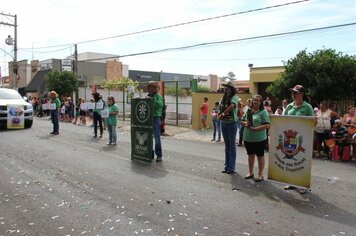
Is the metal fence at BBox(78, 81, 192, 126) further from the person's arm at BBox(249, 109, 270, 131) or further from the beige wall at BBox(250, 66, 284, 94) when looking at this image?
the person's arm at BBox(249, 109, 270, 131)

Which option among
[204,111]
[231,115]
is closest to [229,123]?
[231,115]

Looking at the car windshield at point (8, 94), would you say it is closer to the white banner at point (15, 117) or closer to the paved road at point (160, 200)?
the white banner at point (15, 117)

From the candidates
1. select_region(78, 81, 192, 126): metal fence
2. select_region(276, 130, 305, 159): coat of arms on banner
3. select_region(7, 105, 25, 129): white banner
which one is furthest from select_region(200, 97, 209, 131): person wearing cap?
select_region(276, 130, 305, 159): coat of arms on banner

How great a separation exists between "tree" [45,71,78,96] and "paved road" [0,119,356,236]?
83.8 feet

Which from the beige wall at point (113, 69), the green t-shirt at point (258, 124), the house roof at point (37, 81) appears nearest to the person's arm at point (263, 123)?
the green t-shirt at point (258, 124)

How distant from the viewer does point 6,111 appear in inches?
643

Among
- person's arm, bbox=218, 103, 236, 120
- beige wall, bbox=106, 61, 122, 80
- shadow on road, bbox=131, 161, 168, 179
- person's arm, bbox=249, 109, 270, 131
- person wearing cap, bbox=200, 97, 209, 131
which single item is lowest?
shadow on road, bbox=131, 161, 168, 179

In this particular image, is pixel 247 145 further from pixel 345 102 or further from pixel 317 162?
pixel 345 102

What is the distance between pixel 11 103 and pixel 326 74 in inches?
572

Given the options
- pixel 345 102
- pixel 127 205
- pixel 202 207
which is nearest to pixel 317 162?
pixel 202 207

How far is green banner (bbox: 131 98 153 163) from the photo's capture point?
8.86 meters

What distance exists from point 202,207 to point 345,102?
16.6m

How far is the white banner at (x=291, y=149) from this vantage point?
6328 millimetres

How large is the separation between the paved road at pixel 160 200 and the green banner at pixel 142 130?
1.15 feet
